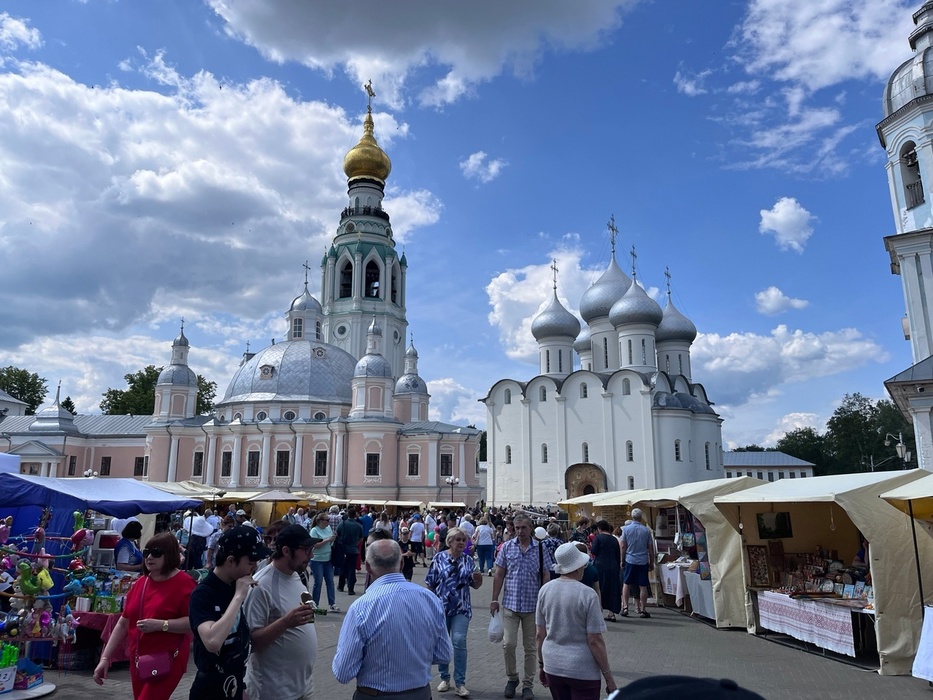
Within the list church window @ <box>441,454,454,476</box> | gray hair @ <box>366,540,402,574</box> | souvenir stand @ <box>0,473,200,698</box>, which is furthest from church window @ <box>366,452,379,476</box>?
gray hair @ <box>366,540,402,574</box>

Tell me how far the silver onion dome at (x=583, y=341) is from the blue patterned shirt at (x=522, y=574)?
140ft

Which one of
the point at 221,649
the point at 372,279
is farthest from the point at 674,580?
the point at 372,279

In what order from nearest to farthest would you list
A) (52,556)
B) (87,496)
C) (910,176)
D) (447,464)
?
1. (52,556)
2. (87,496)
3. (910,176)
4. (447,464)

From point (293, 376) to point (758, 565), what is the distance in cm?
4052

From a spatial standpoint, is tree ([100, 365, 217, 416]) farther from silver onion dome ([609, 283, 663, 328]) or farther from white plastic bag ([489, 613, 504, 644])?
white plastic bag ([489, 613, 504, 644])

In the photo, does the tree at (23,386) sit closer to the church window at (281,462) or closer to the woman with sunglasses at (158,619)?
the church window at (281,462)

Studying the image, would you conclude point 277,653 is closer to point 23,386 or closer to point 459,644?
point 459,644

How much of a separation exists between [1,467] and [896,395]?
2345 cm

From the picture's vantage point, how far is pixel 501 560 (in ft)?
24.0

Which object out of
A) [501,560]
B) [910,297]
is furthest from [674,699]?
[910,297]

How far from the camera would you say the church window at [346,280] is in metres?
59.7

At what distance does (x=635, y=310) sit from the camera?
4234cm

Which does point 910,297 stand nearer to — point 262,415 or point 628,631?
point 628,631

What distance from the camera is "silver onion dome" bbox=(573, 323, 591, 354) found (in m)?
49.5
